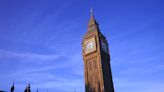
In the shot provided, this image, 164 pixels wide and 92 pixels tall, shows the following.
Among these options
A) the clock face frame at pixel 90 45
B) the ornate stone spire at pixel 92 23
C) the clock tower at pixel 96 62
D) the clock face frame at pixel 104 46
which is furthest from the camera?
the ornate stone spire at pixel 92 23

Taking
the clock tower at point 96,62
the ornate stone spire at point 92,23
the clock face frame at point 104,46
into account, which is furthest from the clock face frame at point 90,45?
the ornate stone spire at point 92,23

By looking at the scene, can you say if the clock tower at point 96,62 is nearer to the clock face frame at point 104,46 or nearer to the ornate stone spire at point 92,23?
the clock face frame at point 104,46

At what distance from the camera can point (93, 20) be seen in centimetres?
9256

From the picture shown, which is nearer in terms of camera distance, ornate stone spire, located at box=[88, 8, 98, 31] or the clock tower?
the clock tower

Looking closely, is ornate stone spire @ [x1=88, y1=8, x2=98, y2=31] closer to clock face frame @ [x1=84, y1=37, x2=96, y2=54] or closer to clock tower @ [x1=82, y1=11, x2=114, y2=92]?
clock tower @ [x1=82, y1=11, x2=114, y2=92]

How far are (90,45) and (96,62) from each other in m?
7.07

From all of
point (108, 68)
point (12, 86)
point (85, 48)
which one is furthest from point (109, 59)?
point (12, 86)

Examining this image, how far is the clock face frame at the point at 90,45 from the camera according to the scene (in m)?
80.3

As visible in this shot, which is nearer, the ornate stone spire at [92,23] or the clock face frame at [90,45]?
the clock face frame at [90,45]

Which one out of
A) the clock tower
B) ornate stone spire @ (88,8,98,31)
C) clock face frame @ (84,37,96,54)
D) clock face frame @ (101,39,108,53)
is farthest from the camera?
ornate stone spire @ (88,8,98,31)

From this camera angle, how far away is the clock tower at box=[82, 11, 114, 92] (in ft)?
244

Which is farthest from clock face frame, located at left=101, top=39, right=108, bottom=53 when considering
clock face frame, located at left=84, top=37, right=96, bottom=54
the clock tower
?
clock face frame, located at left=84, top=37, right=96, bottom=54

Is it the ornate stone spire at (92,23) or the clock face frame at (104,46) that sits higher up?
the ornate stone spire at (92,23)

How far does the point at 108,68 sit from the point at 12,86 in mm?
37528
